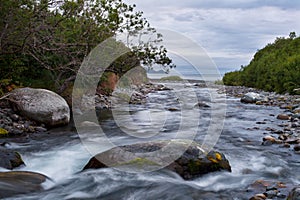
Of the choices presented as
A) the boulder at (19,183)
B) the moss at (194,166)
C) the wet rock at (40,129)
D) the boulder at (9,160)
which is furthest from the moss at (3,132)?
the moss at (194,166)

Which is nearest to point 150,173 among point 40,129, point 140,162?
point 140,162

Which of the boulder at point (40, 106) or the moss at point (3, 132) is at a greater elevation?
the boulder at point (40, 106)

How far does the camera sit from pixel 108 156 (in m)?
5.16

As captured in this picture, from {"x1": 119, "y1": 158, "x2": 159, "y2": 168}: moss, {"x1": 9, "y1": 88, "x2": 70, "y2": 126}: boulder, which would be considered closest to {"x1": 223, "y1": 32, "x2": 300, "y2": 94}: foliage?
{"x1": 9, "y1": 88, "x2": 70, "y2": 126}: boulder

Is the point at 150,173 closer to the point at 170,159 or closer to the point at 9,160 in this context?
the point at 170,159

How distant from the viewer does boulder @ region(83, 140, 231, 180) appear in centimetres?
491

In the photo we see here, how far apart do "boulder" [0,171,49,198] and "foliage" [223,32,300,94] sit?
687 inches

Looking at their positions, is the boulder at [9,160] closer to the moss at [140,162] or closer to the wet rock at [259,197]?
the moss at [140,162]

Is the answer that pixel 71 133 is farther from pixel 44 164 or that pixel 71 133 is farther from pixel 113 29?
pixel 113 29

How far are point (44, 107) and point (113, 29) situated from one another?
6.53m

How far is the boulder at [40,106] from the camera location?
8.45 m

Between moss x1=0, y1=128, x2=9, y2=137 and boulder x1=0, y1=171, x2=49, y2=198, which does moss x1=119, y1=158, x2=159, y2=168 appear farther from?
moss x1=0, y1=128, x2=9, y2=137

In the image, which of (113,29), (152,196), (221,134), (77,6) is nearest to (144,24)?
(113,29)

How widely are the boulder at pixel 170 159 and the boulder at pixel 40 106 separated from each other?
12.2 feet
